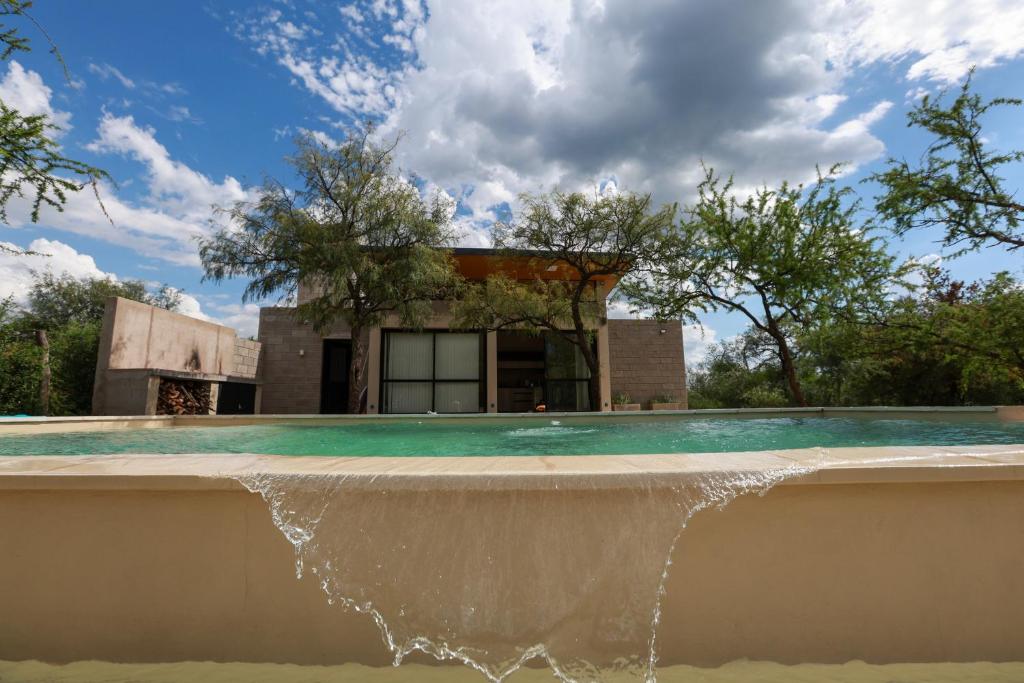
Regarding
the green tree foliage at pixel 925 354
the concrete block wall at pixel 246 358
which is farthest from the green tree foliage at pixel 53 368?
the green tree foliage at pixel 925 354

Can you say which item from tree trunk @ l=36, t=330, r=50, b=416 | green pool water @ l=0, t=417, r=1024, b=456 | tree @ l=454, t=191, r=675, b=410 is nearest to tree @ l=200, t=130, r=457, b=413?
tree @ l=454, t=191, r=675, b=410

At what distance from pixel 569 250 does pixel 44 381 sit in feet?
37.4

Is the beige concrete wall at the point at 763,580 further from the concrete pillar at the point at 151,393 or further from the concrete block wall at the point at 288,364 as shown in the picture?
the concrete block wall at the point at 288,364

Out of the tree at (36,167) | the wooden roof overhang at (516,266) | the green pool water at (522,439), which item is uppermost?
the wooden roof overhang at (516,266)

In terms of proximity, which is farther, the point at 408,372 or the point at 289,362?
the point at 289,362

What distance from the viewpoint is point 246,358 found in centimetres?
1467

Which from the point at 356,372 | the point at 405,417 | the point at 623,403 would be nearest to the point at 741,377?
the point at 623,403

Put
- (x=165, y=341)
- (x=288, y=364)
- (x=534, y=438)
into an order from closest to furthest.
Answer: (x=534, y=438), (x=165, y=341), (x=288, y=364)

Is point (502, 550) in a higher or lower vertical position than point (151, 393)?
lower

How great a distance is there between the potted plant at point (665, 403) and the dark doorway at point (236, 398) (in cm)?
1186

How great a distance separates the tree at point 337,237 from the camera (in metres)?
11.4

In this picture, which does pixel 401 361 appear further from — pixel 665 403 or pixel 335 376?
pixel 665 403

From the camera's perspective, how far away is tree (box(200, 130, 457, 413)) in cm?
1135

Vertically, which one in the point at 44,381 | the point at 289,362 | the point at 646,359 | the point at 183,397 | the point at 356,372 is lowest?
the point at 183,397
